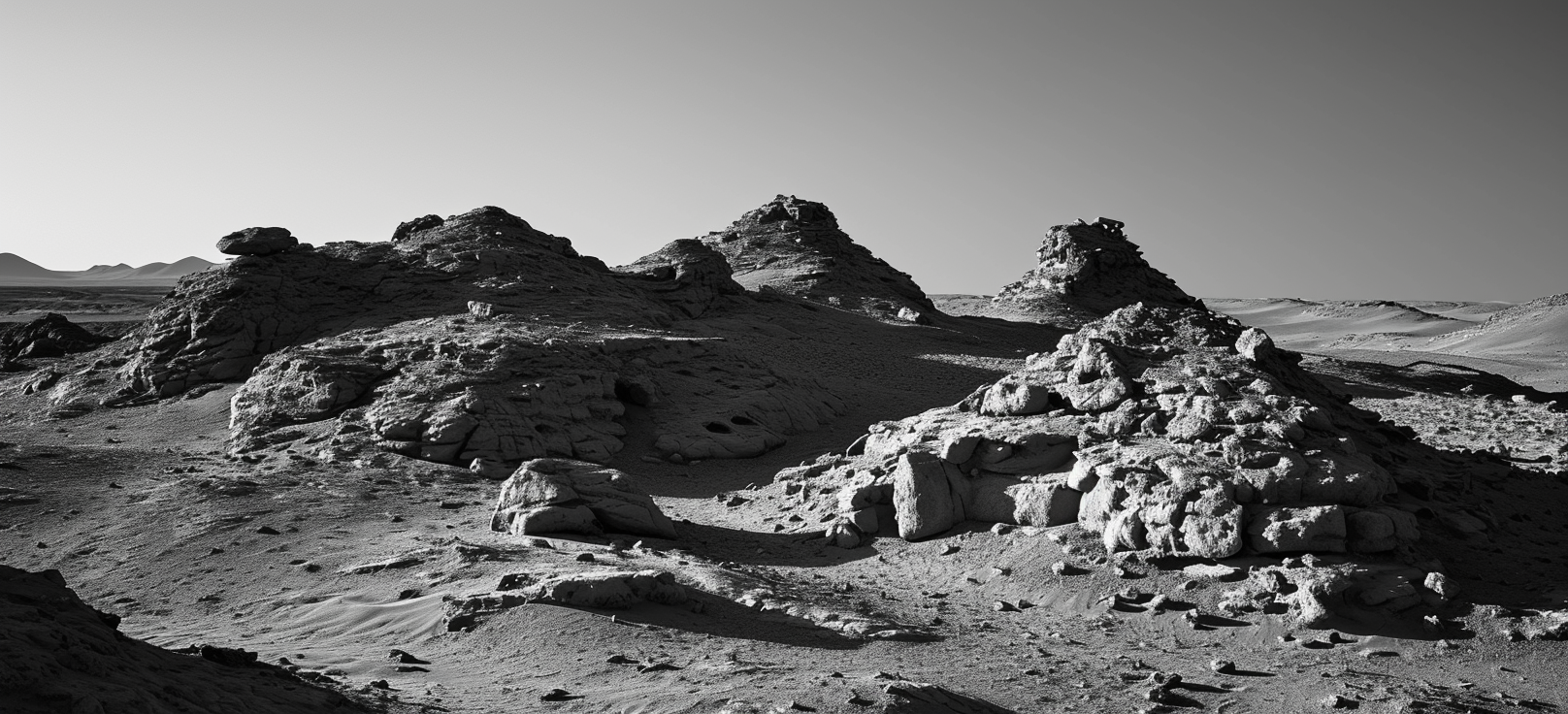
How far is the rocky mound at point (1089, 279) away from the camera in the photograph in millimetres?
36000

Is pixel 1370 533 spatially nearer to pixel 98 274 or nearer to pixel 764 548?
pixel 764 548

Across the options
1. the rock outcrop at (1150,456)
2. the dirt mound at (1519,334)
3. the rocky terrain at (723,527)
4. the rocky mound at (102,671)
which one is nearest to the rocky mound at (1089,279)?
the dirt mound at (1519,334)

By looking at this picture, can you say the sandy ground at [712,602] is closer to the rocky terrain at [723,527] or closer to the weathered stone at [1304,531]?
the rocky terrain at [723,527]

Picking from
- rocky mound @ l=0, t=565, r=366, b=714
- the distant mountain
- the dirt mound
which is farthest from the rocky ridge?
the distant mountain

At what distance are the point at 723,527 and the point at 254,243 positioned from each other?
560 inches

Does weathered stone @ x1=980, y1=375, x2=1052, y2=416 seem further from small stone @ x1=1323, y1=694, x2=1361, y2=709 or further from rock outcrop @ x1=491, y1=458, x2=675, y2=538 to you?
small stone @ x1=1323, y1=694, x2=1361, y2=709

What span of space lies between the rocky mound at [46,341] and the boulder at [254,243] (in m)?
5.13

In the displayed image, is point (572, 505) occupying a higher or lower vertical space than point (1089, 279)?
lower

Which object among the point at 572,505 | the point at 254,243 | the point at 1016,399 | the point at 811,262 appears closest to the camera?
the point at 572,505

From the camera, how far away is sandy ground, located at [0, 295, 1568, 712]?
6965mm

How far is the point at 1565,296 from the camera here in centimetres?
4559

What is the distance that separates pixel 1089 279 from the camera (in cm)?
3678

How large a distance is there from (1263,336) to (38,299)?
204 ft

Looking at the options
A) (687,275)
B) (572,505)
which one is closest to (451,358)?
(572,505)
